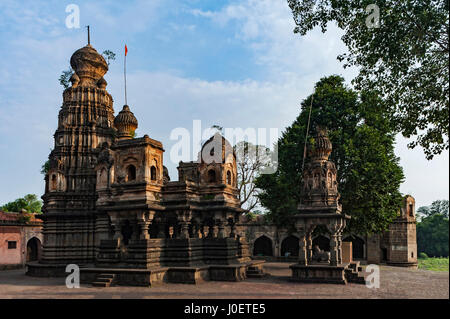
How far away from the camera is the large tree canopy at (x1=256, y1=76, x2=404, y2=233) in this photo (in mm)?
23531

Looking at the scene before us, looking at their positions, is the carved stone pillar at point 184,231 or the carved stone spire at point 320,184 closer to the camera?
the carved stone spire at point 320,184

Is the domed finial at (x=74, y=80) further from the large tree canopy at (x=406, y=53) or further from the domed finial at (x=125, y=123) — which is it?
the large tree canopy at (x=406, y=53)

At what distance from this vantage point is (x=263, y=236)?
39188 millimetres

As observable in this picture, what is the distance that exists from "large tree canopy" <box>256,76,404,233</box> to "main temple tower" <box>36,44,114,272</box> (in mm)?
10996

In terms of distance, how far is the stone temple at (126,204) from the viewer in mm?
19156

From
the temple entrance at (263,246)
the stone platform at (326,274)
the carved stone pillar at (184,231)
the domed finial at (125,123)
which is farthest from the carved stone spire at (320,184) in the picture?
the temple entrance at (263,246)

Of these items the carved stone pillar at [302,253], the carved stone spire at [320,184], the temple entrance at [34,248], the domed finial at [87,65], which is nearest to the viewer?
the carved stone pillar at [302,253]

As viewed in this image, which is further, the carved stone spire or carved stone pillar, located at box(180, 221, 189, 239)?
carved stone pillar, located at box(180, 221, 189, 239)

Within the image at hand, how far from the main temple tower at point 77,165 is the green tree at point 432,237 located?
4584 centimetres

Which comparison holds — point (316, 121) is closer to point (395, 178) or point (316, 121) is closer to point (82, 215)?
point (395, 178)

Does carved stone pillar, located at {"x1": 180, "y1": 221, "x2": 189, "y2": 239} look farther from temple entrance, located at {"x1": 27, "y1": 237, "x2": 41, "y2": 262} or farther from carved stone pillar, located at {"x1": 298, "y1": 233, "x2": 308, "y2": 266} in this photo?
temple entrance, located at {"x1": 27, "y1": 237, "x2": 41, "y2": 262}

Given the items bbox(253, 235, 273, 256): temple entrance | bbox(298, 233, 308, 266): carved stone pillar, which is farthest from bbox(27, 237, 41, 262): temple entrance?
bbox(298, 233, 308, 266): carved stone pillar

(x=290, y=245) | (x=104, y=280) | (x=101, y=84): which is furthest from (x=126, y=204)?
(x=290, y=245)

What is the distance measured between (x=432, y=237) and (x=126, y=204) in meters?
48.5
